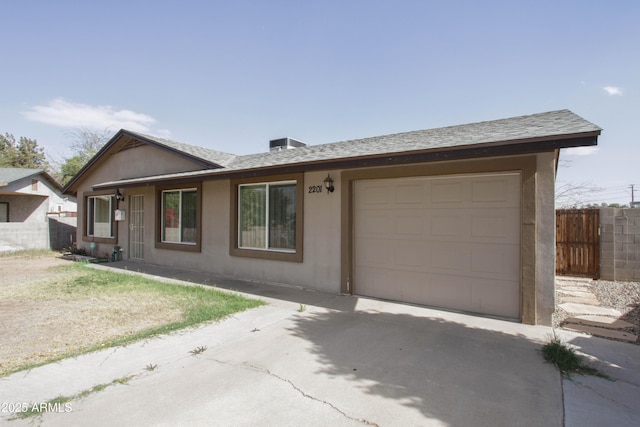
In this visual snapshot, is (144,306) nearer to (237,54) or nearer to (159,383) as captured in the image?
(159,383)

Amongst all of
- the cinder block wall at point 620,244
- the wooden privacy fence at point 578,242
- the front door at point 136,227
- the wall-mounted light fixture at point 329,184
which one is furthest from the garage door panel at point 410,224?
the front door at point 136,227

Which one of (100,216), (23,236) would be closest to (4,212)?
(23,236)

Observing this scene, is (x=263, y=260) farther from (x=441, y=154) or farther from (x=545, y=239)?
(x=545, y=239)

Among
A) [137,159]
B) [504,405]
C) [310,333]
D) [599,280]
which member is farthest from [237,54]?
[599,280]

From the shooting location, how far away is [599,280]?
844cm

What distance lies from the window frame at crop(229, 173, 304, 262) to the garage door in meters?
1.39

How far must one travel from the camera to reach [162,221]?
1084 centimetres

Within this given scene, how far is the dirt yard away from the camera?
412 cm

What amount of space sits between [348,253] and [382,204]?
124cm

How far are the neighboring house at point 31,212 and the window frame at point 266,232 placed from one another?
13.7 m

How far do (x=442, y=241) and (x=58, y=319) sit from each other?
6.70 meters

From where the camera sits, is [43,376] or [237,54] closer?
[43,376]

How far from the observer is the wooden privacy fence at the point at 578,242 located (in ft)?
28.2

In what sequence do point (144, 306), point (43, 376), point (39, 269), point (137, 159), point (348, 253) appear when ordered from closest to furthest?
point (43, 376) → point (144, 306) → point (348, 253) → point (39, 269) → point (137, 159)
